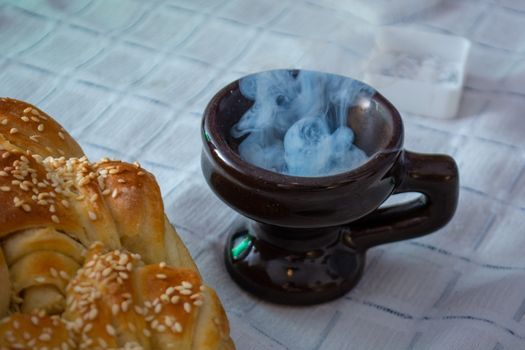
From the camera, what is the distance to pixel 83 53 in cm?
147

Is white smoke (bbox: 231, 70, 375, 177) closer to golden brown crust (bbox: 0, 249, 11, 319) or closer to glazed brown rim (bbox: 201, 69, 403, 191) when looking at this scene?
glazed brown rim (bbox: 201, 69, 403, 191)

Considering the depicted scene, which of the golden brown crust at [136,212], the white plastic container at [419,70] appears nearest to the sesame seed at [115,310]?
the golden brown crust at [136,212]

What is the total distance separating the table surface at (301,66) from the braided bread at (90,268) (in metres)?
0.20

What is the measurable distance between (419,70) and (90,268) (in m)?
0.80

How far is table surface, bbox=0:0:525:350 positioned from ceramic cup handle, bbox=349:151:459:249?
68 millimetres

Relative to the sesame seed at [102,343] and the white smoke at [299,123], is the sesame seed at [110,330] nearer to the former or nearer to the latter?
the sesame seed at [102,343]

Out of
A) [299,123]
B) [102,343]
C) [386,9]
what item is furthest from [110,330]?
[386,9]

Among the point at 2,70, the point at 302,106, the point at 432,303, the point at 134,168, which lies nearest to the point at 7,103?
the point at 134,168

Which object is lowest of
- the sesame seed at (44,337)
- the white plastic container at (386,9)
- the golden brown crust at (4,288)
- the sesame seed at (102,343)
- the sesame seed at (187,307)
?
the white plastic container at (386,9)

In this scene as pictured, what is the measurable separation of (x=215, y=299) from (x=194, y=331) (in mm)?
50

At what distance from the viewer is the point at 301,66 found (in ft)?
4.85

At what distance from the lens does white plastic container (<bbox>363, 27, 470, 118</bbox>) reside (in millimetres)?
1353

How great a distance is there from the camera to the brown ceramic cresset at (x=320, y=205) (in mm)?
903

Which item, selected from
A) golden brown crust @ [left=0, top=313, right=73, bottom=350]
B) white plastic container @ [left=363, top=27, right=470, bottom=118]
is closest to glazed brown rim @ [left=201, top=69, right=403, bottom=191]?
golden brown crust @ [left=0, top=313, right=73, bottom=350]
